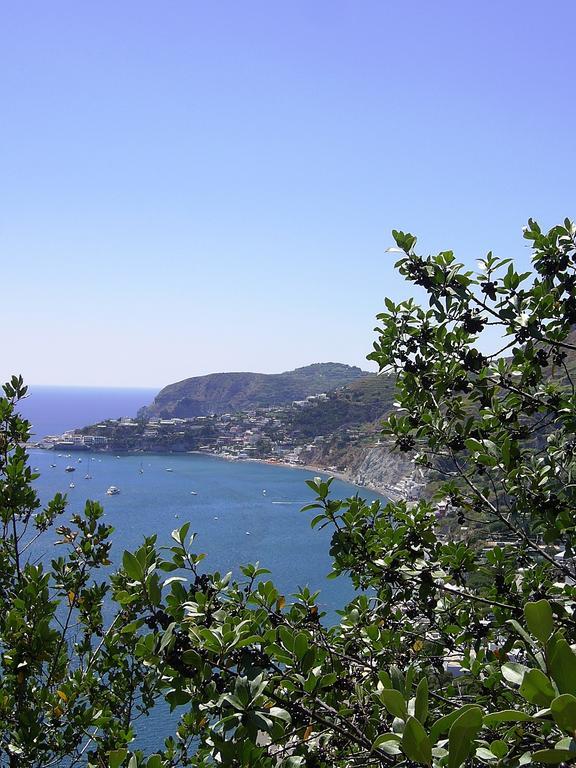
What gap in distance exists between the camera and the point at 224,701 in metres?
1.60

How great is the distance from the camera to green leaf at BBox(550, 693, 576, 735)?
34.5 inches

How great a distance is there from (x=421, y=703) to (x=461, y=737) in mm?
95

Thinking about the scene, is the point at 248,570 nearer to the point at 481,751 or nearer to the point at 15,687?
the point at 481,751

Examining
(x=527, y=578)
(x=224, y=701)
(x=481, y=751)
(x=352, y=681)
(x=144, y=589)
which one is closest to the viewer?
(x=481, y=751)

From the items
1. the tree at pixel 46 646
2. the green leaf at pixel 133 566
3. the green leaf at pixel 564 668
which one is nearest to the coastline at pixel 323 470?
the tree at pixel 46 646

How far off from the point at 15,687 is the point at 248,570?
78.3 inches

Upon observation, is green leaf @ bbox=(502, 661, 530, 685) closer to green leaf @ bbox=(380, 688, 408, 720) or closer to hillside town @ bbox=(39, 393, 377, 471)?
green leaf @ bbox=(380, 688, 408, 720)

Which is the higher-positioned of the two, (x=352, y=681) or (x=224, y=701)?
(x=224, y=701)

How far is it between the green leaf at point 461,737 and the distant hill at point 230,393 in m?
142

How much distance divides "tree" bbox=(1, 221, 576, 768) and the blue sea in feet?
59.6

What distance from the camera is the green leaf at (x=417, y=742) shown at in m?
1.00

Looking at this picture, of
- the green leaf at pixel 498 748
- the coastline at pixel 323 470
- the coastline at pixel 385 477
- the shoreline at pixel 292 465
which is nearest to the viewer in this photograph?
the green leaf at pixel 498 748

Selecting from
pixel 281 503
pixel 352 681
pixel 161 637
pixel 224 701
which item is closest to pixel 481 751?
pixel 224 701

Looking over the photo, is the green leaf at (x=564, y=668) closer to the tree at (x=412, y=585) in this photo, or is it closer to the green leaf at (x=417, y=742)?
the green leaf at (x=417, y=742)
